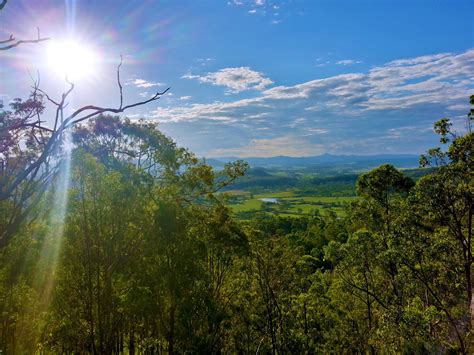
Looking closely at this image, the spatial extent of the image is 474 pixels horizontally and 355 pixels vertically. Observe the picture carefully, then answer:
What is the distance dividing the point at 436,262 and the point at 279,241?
12147 mm

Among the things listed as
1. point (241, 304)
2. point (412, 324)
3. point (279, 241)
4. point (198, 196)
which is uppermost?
point (198, 196)

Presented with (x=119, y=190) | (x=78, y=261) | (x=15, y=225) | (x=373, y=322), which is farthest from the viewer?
(x=373, y=322)

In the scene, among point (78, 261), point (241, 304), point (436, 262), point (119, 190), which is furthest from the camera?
point (241, 304)

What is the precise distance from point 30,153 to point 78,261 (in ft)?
20.4

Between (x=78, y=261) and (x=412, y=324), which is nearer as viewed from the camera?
(x=78, y=261)

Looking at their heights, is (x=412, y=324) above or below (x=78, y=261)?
below

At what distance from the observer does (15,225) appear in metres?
3.86

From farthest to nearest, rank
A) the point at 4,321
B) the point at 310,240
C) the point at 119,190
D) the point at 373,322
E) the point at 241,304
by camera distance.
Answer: the point at 310,240
the point at 373,322
the point at 241,304
the point at 4,321
the point at 119,190

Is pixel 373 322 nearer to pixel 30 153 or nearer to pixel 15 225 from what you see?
pixel 30 153

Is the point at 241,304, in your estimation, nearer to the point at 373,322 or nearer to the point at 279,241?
the point at 279,241

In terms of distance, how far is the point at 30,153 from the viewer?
1538cm

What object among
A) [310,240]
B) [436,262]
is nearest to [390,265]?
[436,262]

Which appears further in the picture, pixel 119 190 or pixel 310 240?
pixel 310 240

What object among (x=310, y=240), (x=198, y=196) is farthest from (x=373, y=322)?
(x=310, y=240)
